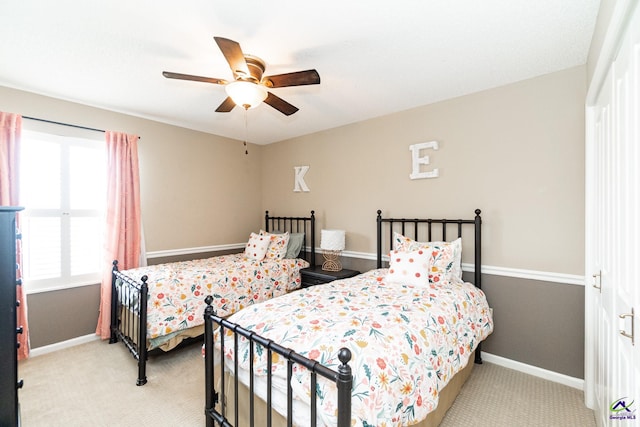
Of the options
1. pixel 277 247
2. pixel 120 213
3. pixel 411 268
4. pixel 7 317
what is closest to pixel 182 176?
pixel 120 213

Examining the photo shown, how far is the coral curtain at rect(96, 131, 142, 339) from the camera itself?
3203 millimetres

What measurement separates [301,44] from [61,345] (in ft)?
12.1

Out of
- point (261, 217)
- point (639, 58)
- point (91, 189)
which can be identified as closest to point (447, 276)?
point (639, 58)

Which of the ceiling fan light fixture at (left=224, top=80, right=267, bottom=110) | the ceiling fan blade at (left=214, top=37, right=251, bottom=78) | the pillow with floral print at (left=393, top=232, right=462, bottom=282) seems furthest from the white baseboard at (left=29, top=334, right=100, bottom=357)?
the pillow with floral print at (left=393, top=232, right=462, bottom=282)

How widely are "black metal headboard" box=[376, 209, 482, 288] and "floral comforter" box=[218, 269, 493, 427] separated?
0.46 metres

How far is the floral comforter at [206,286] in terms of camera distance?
2.67 meters

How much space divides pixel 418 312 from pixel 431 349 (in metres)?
0.26

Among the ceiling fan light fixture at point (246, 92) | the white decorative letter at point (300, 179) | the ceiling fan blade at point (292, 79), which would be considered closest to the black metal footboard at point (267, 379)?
the ceiling fan light fixture at point (246, 92)

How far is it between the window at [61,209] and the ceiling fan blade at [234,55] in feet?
7.70

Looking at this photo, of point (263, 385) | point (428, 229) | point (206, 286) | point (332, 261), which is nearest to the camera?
point (263, 385)

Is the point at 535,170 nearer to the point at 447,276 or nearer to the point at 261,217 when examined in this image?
the point at 447,276

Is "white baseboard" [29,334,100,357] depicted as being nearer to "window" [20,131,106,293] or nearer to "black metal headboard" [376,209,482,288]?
"window" [20,131,106,293]

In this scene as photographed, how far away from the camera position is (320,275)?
350cm

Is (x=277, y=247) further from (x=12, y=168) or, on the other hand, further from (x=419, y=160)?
(x=12, y=168)
